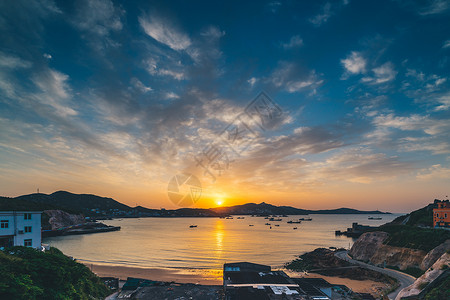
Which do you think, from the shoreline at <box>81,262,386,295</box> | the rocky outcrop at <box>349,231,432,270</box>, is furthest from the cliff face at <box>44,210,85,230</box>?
the rocky outcrop at <box>349,231,432,270</box>

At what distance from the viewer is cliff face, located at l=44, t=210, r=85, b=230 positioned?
165 meters

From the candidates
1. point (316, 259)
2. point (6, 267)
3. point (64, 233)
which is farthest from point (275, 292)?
point (64, 233)

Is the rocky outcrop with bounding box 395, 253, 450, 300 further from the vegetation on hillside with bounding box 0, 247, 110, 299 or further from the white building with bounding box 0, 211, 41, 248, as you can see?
the white building with bounding box 0, 211, 41, 248

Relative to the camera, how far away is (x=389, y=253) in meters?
62.0

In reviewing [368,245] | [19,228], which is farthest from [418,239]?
[19,228]

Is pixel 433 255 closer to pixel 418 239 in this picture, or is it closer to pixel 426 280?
pixel 418 239

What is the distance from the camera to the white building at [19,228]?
37094 millimetres

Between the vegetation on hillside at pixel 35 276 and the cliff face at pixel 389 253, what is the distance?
63351 mm

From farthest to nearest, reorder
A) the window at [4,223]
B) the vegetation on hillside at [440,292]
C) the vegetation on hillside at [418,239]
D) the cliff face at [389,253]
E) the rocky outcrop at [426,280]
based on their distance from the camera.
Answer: the vegetation on hillside at [418,239] < the cliff face at [389,253] < the window at [4,223] < the rocky outcrop at [426,280] < the vegetation on hillside at [440,292]

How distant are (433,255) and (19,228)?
76.5 metres

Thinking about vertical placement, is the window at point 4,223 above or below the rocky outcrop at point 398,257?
above

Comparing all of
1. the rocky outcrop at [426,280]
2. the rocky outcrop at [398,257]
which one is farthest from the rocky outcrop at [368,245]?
the rocky outcrop at [426,280]

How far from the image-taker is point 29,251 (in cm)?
2789

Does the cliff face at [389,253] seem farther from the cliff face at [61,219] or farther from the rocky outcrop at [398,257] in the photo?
the cliff face at [61,219]
